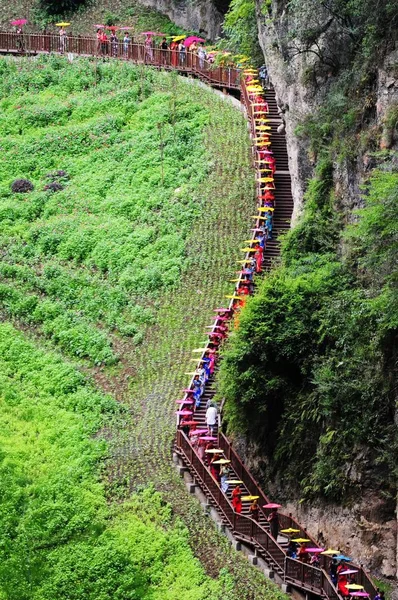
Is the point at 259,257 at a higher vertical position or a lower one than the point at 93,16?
lower

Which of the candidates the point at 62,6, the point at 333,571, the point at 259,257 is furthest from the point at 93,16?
the point at 333,571

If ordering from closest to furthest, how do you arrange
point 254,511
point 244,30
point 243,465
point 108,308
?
point 254,511, point 243,465, point 108,308, point 244,30

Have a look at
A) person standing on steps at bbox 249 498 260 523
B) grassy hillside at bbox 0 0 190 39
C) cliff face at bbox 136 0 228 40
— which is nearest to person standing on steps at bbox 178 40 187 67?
cliff face at bbox 136 0 228 40

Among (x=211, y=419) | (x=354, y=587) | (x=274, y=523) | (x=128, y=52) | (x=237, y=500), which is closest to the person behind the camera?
(x=354, y=587)

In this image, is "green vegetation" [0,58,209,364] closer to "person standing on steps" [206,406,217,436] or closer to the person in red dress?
the person in red dress

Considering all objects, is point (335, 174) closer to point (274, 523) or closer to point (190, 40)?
point (274, 523)

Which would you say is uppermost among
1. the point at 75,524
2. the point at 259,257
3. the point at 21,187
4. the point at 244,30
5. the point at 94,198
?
the point at 244,30
